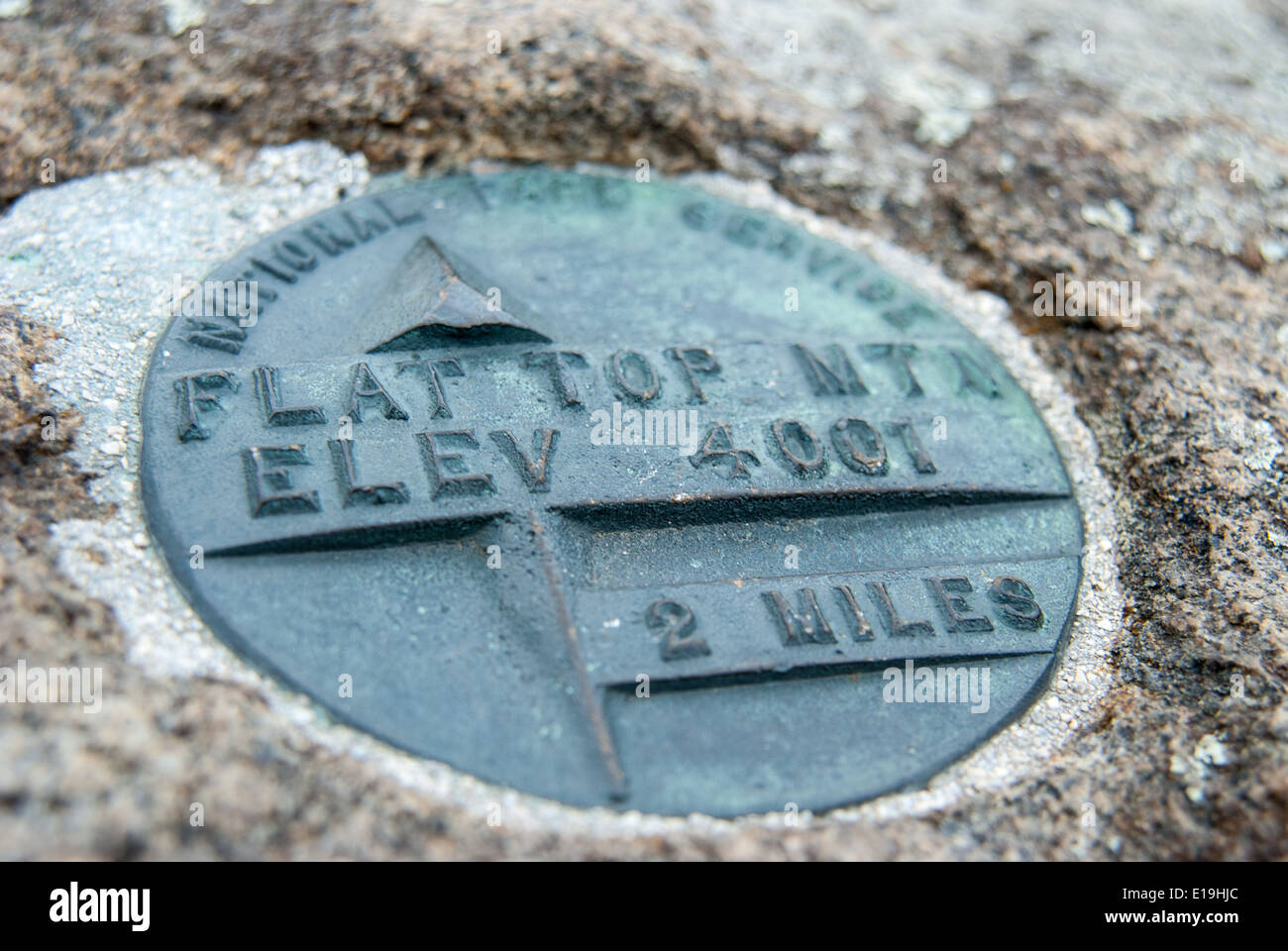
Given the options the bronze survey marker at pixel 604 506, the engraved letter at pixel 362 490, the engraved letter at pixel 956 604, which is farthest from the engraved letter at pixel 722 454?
the engraved letter at pixel 362 490

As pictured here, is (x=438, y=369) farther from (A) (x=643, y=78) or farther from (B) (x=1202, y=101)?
(B) (x=1202, y=101)

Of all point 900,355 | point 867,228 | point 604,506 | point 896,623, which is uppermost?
point 867,228

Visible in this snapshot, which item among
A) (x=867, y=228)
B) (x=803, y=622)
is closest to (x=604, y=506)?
(x=803, y=622)

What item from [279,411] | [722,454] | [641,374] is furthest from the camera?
[641,374]

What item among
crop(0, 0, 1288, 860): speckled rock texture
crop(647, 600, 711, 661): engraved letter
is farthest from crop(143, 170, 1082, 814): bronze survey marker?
crop(0, 0, 1288, 860): speckled rock texture

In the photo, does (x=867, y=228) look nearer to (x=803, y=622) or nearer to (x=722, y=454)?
(x=722, y=454)
